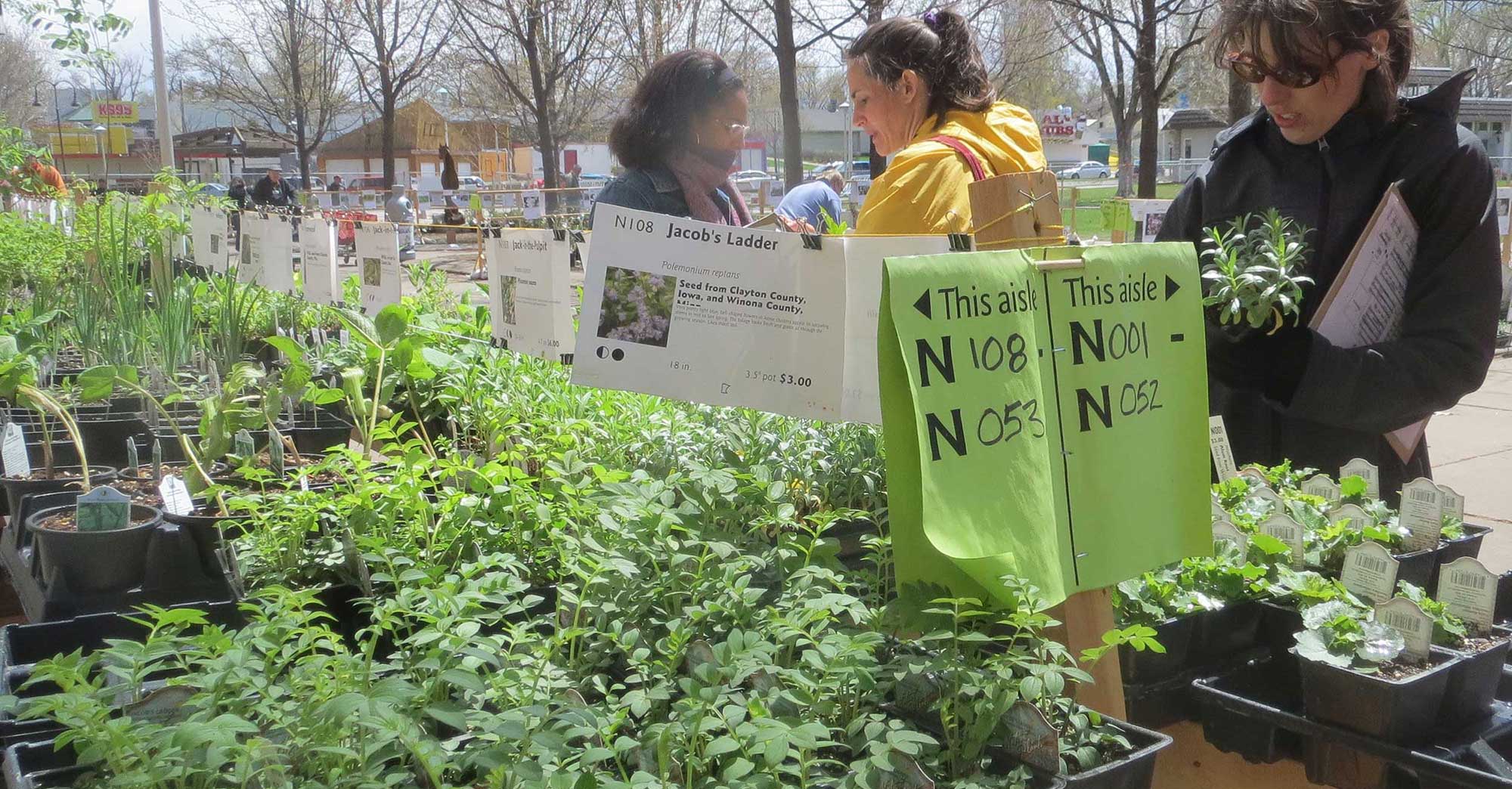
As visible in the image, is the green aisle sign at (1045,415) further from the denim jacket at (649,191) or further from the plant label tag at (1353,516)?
the denim jacket at (649,191)

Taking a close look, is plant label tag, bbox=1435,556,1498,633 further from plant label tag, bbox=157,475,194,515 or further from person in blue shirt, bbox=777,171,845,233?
person in blue shirt, bbox=777,171,845,233

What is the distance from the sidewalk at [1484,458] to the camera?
13.5ft

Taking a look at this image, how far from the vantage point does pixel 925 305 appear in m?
1.23

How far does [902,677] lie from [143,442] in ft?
9.18

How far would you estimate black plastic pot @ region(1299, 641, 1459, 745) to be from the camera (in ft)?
4.89

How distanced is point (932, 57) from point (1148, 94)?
9484 millimetres

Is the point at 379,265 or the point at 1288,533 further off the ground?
the point at 379,265

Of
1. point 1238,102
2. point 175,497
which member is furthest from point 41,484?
point 1238,102

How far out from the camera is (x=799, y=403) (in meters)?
1.80

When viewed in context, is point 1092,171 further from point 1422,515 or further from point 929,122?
point 1422,515

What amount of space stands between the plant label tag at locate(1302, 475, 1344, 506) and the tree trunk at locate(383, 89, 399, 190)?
21.5 meters

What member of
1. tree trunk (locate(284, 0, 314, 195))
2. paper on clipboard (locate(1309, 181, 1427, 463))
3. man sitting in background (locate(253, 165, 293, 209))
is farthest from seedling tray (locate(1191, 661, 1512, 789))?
tree trunk (locate(284, 0, 314, 195))

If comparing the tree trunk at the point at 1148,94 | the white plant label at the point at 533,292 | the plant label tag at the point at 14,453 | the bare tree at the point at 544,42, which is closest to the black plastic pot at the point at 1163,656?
the white plant label at the point at 533,292

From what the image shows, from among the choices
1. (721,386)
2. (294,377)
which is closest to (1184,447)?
(721,386)
